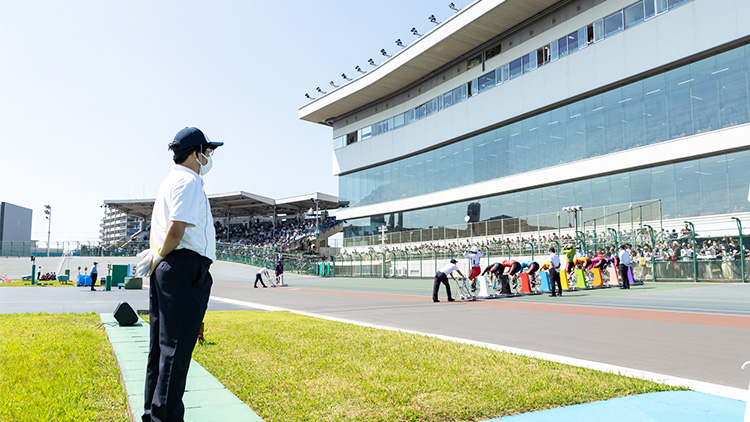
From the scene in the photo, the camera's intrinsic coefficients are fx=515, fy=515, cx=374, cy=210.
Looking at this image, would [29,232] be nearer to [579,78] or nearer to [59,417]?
[579,78]

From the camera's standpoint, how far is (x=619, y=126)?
116 feet

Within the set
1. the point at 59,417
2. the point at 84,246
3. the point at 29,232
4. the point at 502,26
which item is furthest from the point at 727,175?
the point at 29,232

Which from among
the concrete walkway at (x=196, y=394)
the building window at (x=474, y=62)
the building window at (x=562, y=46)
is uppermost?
the building window at (x=474, y=62)

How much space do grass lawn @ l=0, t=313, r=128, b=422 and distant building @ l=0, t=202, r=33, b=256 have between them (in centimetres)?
7112

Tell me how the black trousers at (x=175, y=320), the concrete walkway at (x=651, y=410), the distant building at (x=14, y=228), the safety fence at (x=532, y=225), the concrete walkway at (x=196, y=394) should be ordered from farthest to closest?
the distant building at (x=14, y=228), the safety fence at (x=532, y=225), the concrete walkway at (x=651, y=410), the concrete walkway at (x=196, y=394), the black trousers at (x=175, y=320)

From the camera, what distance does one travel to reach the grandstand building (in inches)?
1196

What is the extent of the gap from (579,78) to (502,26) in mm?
9061

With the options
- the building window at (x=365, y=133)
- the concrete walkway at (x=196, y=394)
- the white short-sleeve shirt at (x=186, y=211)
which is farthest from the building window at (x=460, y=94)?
the white short-sleeve shirt at (x=186, y=211)

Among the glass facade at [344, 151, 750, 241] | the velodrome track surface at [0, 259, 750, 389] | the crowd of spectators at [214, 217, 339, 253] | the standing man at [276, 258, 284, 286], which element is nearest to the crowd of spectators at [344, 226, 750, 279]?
the glass facade at [344, 151, 750, 241]

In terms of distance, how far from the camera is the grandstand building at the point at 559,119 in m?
30.4

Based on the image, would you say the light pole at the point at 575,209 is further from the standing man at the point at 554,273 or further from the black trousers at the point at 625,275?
the standing man at the point at 554,273

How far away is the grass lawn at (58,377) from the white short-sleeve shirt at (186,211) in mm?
1678

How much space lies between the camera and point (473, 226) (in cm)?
4578

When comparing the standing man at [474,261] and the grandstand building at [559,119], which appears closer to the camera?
the standing man at [474,261]
